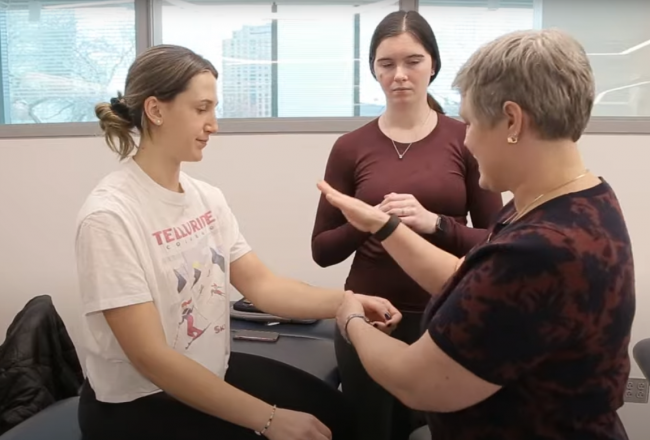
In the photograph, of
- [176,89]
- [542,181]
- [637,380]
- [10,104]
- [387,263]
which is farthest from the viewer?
[10,104]

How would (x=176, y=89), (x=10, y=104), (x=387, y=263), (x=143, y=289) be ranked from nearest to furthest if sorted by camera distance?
(x=143, y=289)
(x=176, y=89)
(x=387, y=263)
(x=10, y=104)

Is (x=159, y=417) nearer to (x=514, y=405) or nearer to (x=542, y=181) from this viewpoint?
(x=514, y=405)

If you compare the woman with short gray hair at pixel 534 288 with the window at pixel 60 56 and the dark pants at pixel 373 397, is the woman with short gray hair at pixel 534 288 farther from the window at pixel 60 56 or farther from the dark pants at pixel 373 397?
the window at pixel 60 56

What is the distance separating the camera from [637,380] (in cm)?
255

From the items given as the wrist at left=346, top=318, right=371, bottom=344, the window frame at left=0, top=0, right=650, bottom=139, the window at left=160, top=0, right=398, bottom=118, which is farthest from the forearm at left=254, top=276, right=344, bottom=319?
the window at left=160, top=0, right=398, bottom=118

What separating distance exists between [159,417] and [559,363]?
809mm

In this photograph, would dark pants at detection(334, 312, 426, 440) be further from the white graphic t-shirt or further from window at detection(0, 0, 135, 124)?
window at detection(0, 0, 135, 124)

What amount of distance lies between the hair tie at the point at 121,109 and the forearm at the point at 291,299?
541 millimetres

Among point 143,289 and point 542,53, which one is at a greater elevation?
point 542,53

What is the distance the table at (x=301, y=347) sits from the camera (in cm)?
197

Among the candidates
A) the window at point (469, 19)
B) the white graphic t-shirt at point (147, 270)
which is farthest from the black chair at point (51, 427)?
the window at point (469, 19)

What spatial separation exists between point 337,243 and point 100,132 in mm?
1407

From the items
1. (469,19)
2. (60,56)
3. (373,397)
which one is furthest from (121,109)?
(469,19)

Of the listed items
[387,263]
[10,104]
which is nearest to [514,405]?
[387,263]
